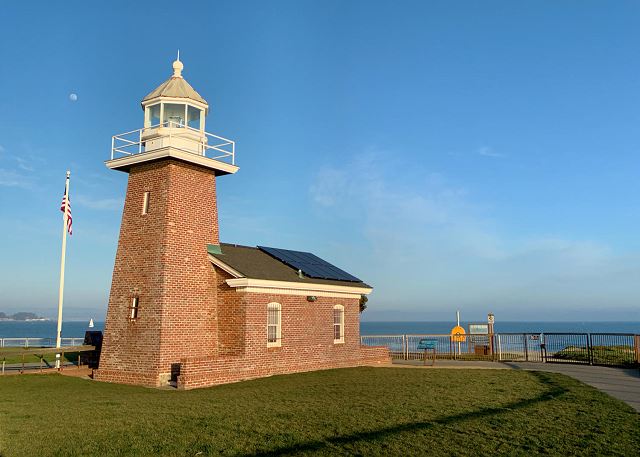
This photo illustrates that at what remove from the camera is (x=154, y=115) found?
19016mm

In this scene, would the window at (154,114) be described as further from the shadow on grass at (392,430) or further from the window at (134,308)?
the shadow on grass at (392,430)

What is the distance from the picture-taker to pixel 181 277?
17.5 m

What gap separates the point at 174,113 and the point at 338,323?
993cm

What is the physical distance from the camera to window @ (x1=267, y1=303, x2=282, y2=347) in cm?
1873

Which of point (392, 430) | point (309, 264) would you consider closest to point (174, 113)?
point (309, 264)

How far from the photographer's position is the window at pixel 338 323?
2171 centimetres

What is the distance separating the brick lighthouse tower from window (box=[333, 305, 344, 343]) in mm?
5235

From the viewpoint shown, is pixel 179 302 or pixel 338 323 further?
pixel 338 323

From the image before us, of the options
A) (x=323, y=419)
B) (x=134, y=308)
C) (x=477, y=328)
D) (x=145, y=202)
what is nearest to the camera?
(x=323, y=419)

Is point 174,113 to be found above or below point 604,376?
above

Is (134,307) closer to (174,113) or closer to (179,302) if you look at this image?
(179,302)

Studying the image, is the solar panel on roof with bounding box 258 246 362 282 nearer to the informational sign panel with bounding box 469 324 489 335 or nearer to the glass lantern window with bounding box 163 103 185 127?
the glass lantern window with bounding box 163 103 185 127

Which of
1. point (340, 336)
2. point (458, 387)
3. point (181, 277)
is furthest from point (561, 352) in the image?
point (181, 277)

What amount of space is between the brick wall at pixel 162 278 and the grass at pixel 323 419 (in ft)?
5.70
